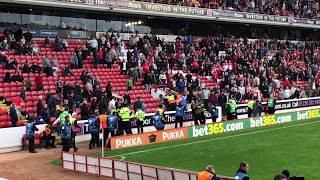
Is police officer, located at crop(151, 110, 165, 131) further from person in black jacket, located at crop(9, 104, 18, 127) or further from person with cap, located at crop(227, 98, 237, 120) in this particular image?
person in black jacket, located at crop(9, 104, 18, 127)

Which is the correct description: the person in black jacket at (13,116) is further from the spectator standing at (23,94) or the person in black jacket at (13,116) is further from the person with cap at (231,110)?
the person with cap at (231,110)

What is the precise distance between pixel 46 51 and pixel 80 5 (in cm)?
396

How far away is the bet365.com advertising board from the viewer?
23250 mm

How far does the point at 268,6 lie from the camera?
51375 mm

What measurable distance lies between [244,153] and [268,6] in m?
32.5

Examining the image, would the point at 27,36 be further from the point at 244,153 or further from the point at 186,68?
the point at 244,153

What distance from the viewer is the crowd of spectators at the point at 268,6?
44925mm

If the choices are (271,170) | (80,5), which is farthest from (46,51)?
(271,170)

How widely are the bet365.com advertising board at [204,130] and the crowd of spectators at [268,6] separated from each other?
13566 millimetres

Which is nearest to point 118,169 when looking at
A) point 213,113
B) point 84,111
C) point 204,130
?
point 84,111

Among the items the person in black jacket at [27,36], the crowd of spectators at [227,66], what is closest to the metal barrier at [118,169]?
the person in black jacket at [27,36]

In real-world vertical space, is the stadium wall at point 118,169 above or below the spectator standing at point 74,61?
below

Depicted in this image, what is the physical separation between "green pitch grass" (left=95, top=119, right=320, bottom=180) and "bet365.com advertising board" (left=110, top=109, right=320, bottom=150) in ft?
1.56

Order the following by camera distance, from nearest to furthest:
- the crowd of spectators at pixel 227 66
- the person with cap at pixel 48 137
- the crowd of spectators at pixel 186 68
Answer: the person with cap at pixel 48 137 < the crowd of spectators at pixel 186 68 < the crowd of spectators at pixel 227 66
